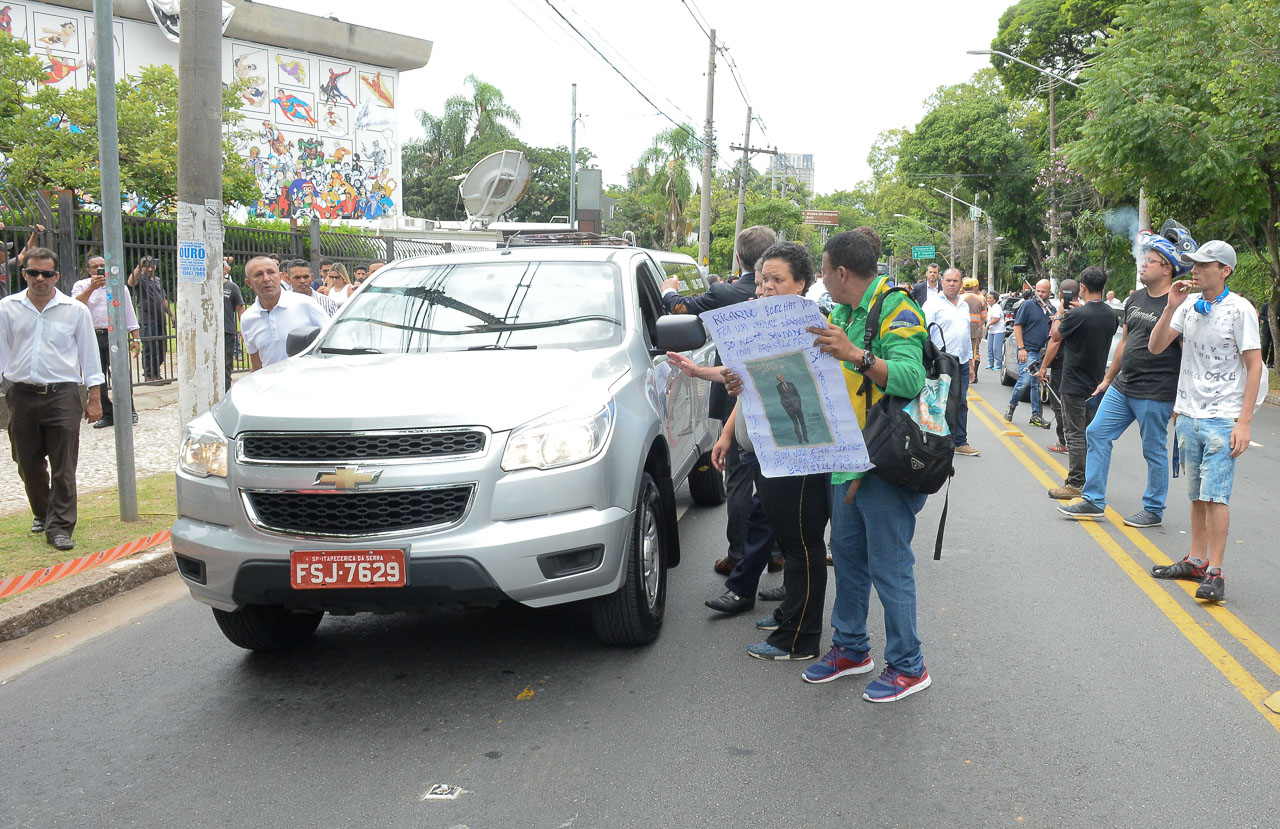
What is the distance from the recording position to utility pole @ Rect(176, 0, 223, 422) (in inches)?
307

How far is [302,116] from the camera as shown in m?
45.0

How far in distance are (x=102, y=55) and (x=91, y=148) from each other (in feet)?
61.7

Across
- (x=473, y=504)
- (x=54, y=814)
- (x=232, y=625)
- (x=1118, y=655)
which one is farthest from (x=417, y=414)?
(x=1118, y=655)

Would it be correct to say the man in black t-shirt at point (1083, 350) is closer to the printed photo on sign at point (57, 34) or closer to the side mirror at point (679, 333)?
the side mirror at point (679, 333)

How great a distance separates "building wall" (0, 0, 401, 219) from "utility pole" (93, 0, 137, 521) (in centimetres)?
3383

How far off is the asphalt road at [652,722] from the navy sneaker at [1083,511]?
1.79 metres

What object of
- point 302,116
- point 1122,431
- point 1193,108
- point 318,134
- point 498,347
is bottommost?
point 1122,431

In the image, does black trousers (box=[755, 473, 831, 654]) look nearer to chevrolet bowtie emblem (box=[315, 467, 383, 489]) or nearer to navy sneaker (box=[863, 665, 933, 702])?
navy sneaker (box=[863, 665, 933, 702])

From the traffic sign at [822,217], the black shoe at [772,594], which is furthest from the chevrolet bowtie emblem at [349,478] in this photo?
the traffic sign at [822,217]

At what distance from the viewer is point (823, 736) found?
13.2 feet

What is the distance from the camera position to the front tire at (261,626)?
15.6 feet

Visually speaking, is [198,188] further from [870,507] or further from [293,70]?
[293,70]

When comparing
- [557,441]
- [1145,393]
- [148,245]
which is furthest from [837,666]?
[148,245]

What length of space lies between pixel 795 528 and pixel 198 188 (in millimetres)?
5426
